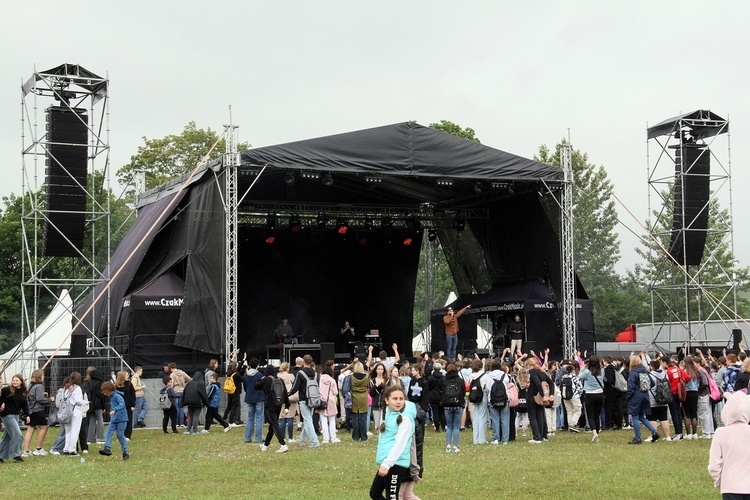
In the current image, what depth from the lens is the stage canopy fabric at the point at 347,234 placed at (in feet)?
76.5

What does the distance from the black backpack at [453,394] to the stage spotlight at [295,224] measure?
48.6ft

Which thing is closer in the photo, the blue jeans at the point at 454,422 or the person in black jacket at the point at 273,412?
the blue jeans at the point at 454,422

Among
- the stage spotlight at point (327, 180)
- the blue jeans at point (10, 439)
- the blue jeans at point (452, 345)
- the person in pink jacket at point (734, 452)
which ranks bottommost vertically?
the blue jeans at point (10, 439)

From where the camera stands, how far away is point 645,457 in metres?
13.4

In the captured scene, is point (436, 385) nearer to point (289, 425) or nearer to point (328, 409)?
point (328, 409)

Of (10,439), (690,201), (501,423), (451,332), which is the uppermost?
(690,201)

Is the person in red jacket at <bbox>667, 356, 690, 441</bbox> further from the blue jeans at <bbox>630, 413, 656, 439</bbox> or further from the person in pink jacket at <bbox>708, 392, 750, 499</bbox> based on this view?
the person in pink jacket at <bbox>708, 392, 750, 499</bbox>

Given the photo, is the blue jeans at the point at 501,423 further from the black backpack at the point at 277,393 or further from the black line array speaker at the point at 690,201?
the black line array speaker at the point at 690,201

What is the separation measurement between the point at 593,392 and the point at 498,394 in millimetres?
1798

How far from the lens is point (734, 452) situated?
6773 mm

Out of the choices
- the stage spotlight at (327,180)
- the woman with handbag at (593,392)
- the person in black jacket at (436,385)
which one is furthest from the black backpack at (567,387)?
the stage spotlight at (327,180)

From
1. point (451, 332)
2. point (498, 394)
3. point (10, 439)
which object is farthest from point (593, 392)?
point (451, 332)

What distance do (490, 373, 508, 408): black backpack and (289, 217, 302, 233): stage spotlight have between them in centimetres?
1419

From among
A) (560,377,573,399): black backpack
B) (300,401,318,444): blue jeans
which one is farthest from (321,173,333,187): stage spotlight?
(300,401,318,444): blue jeans
